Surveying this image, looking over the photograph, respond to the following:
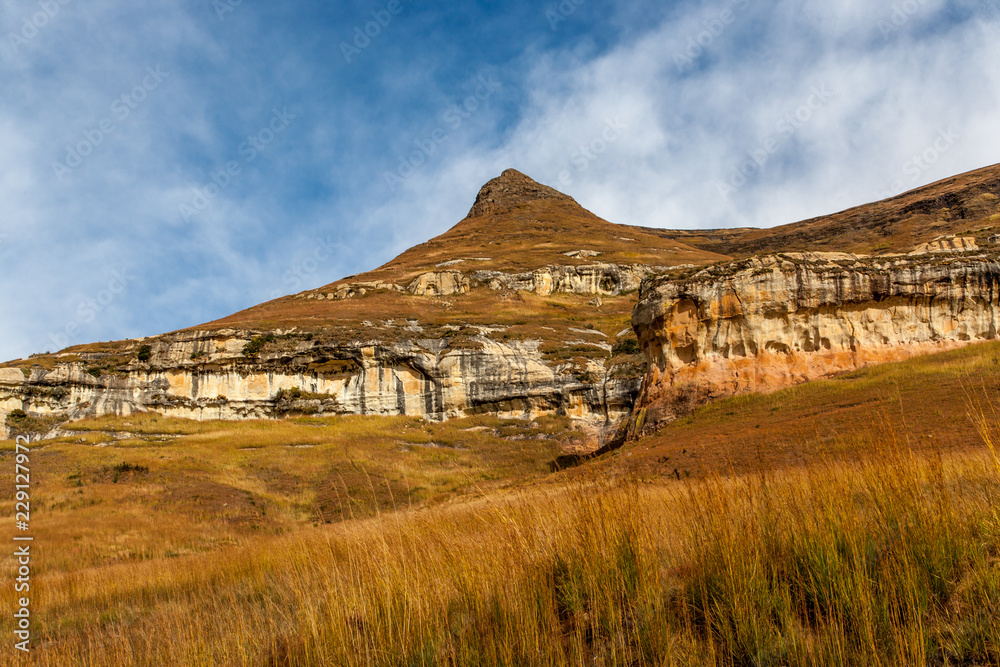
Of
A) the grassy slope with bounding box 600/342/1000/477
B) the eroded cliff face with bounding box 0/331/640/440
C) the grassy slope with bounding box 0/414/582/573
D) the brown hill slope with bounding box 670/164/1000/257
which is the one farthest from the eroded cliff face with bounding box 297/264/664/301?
the grassy slope with bounding box 600/342/1000/477

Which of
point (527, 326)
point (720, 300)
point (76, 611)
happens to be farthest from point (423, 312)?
point (76, 611)

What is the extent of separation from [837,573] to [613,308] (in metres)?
67.1

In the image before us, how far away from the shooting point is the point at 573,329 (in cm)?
5341

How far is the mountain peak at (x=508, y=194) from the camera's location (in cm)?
12512

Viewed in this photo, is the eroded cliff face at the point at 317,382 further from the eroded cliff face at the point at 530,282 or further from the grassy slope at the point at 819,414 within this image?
the eroded cliff face at the point at 530,282

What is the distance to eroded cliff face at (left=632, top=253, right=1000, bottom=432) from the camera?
768 inches

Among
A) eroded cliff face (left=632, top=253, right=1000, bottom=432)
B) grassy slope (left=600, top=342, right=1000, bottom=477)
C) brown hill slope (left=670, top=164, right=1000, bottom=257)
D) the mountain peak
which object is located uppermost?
the mountain peak

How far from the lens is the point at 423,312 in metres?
60.8

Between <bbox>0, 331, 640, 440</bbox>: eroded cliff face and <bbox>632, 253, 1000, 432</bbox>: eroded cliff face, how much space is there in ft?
62.7

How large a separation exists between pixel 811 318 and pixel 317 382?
3671 cm

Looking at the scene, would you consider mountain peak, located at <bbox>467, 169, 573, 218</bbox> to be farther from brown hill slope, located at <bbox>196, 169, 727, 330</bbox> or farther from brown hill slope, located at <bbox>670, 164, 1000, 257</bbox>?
brown hill slope, located at <bbox>670, 164, 1000, 257</bbox>

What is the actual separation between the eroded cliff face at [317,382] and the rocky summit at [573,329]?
0.13 meters

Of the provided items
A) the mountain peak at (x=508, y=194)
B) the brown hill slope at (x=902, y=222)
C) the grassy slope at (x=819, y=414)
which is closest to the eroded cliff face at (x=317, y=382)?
A: the grassy slope at (x=819, y=414)

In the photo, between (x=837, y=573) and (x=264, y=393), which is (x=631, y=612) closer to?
(x=837, y=573)
